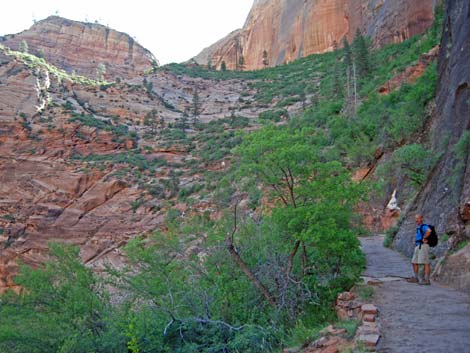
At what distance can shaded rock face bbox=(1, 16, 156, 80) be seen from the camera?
7869 centimetres

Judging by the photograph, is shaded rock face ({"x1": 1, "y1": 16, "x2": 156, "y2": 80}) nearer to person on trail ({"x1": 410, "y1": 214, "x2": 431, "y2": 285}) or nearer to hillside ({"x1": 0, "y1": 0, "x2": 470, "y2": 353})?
hillside ({"x1": 0, "y1": 0, "x2": 470, "y2": 353})

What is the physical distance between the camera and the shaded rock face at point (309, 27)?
3850cm

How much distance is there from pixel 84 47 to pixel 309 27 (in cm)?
4604

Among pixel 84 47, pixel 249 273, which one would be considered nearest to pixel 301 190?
pixel 249 273

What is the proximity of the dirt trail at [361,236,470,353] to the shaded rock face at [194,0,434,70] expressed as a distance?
34393 millimetres

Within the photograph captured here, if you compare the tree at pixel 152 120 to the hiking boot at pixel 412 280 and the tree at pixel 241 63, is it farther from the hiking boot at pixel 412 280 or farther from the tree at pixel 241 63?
the hiking boot at pixel 412 280

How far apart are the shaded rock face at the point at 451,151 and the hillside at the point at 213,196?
0.25 feet

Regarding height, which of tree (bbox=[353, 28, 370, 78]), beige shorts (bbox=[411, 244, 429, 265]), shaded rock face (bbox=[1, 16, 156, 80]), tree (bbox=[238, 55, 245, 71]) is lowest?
beige shorts (bbox=[411, 244, 429, 265])

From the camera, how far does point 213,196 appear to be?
17094mm

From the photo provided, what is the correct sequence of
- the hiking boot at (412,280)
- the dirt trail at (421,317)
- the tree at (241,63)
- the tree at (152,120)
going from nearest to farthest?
the dirt trail at (421,317), the hiking boot at (412,280), the tree at (152,120), the tree at (241,63)

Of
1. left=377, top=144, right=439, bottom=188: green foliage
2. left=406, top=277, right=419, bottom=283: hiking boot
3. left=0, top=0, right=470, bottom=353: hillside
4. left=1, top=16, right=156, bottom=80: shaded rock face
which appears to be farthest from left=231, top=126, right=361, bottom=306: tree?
left=1, top=16, right=156, bottom=80: shaded rock face

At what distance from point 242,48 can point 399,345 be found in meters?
76.3

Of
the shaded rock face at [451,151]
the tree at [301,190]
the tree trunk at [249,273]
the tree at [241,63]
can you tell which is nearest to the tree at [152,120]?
the tree at [241,63]

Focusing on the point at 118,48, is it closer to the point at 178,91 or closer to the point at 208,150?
the point at 178,91
